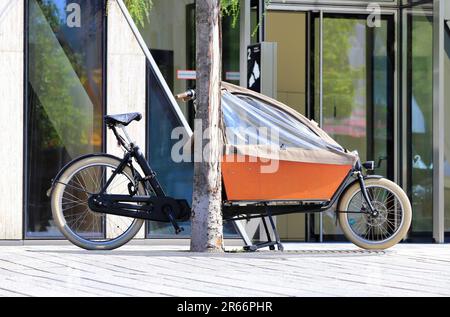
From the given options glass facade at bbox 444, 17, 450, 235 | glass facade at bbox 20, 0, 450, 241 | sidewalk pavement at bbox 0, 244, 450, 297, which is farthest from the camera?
glass facade at bbox 444, 17, 450, 235

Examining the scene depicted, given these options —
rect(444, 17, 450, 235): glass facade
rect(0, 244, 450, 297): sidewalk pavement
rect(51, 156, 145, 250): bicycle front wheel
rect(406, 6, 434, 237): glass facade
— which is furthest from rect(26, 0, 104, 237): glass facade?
rect(444, 17, 450, 235): glass facade

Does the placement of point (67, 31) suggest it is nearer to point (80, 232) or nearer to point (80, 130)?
point (80, 130)

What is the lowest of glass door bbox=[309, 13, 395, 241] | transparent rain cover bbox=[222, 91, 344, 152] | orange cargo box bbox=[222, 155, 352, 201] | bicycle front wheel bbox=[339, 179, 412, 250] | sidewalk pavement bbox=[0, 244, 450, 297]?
sidewalk pavement bbox=[0, 244, 450, 297]

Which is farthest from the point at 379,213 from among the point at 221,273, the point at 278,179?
the point at 221,273

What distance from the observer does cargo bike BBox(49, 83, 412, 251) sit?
9.30 meters

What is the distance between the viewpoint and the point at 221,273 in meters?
7.36

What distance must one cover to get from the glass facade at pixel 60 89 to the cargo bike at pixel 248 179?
1.39 m

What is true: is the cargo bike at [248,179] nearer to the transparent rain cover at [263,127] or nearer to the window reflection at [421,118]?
the transparent rain cover at [263,127]

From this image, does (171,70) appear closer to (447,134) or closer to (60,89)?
(60,89)

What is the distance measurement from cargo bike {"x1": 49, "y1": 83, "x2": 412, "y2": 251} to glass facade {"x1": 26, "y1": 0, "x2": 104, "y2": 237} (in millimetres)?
1389

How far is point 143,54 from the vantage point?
1116 centimetres

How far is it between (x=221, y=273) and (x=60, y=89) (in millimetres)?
4358

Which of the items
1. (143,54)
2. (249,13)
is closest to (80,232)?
(143,54)

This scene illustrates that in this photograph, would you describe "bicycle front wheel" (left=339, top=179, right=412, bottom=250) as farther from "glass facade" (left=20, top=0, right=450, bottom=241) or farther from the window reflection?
the window reflection
